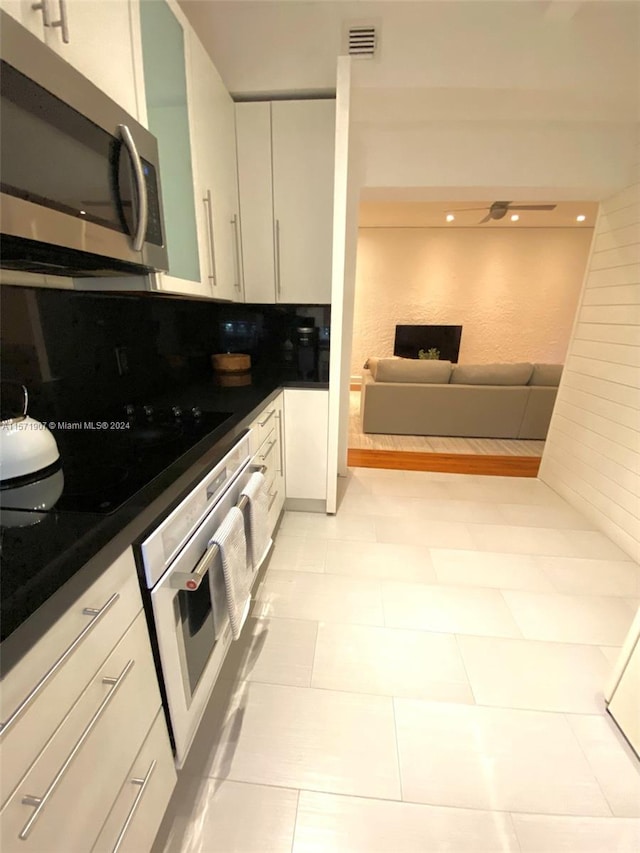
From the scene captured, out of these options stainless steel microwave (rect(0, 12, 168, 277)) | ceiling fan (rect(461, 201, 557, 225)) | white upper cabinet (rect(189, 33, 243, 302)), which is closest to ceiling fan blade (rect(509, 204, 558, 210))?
ceiling fan (rect(461, 201, 557, 225))

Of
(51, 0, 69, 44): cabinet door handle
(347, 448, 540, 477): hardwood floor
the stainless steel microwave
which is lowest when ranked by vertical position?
(347, 448, 540, 477): hardwood floor

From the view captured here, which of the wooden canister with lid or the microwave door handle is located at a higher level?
the microwave door handle

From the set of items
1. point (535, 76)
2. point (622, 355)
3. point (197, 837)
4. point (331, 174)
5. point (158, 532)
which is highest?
point (535, 76)

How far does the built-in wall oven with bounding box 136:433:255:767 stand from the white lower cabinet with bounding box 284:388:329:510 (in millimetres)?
918

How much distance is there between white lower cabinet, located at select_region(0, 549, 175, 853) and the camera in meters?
0.49

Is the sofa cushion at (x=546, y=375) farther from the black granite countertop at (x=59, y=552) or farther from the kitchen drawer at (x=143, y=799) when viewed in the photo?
the kitchen drawer at (x=143, y=799)

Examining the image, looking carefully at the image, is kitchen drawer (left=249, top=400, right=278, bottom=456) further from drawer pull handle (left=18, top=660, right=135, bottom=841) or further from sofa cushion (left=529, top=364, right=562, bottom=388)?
sofa cushion (left=529, top=364, right=562, bottom=388)

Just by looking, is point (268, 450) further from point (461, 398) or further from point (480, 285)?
point (480, 285)

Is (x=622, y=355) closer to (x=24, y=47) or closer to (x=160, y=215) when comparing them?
(x=160, y=215)

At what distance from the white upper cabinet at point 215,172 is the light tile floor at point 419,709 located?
1.61 metres

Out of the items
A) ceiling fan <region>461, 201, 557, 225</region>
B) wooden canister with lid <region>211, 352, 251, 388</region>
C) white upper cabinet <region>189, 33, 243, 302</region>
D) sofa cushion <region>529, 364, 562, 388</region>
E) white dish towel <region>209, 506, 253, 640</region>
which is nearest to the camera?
white dish towel <region>209, 506, 253, 640</region>

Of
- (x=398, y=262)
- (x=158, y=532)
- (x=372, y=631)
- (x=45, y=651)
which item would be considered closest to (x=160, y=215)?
(x=158, y=532)

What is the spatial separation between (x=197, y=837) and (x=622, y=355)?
308 centimetres

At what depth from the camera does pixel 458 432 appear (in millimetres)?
3939
